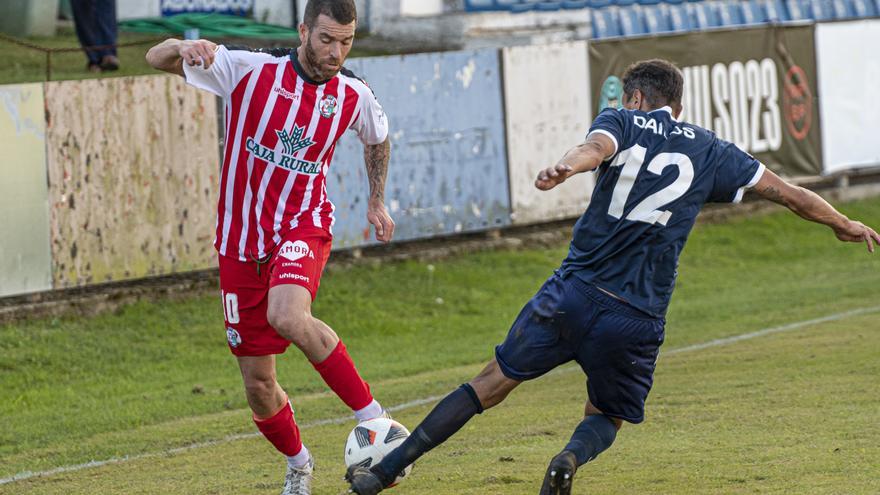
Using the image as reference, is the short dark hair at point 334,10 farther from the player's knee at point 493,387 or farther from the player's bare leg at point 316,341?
the player's knee at point 493,387

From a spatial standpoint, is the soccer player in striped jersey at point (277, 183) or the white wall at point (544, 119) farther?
the white wall at point (544, 119)

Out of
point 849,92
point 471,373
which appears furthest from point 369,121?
point 849,92

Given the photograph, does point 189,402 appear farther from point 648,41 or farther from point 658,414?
point 648,41

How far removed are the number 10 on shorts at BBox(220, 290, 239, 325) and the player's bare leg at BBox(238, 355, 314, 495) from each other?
0.63ft

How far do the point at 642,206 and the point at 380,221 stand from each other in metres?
1.43

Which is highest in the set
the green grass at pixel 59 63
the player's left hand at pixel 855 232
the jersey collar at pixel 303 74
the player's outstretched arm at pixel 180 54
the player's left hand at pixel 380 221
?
the player's outstretched arm at pixel 180 54

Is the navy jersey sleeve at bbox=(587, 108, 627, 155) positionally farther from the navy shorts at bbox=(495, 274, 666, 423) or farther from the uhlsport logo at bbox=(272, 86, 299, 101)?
the uhlsport logo at bbox=(272, 86, 299, 101)

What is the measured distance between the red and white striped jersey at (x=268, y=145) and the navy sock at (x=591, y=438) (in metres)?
1.54

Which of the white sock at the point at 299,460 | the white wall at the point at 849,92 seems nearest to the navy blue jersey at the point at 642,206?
the white sock at the point at 299,460

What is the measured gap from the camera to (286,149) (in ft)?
21.0

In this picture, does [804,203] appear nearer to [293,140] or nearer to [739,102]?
[293,140]

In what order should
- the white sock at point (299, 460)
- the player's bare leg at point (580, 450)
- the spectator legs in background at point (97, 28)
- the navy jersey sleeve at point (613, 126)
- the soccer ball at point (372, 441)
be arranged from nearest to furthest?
1. the player's bare leg at point (580, 450)
2. the navy jersey sleeve at point (613, 126)
3. the soccer ball at point (372, 441)
4. the white sock at point (299, 460)
5. the spectator legs in background at point (97, 28)

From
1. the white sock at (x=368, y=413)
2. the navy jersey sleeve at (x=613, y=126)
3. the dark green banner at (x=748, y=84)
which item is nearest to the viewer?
the navy jersey sleeve at (x=613, y=126)

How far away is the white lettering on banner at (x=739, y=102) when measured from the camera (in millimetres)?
17406
